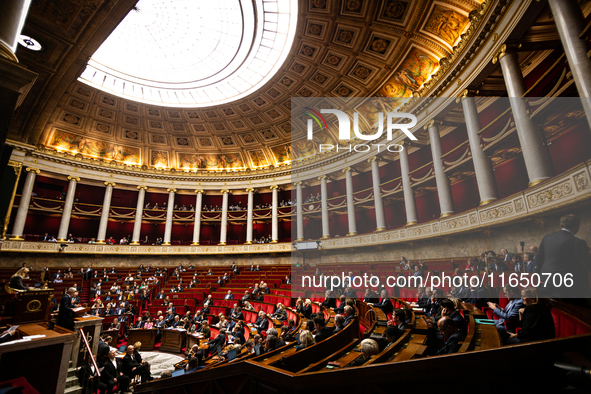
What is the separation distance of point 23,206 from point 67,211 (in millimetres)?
2355

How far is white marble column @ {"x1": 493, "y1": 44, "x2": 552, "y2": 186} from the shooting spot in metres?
7.82

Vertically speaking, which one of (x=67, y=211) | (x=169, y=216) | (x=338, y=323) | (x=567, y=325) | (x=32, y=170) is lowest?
(x=338, y=323)

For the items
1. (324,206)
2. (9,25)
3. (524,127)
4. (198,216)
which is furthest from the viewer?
(198,216)

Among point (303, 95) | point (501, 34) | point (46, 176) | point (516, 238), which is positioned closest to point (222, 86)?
point (303, 95)

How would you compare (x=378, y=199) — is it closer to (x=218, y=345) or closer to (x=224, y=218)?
(x=218, y=345)

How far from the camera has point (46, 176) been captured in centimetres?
2148

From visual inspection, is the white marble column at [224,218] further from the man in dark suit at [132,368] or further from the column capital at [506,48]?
the column capital at [506,48]

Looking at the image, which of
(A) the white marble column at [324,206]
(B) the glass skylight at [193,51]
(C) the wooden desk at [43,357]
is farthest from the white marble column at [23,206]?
(C) the wooden desk at [43,357]

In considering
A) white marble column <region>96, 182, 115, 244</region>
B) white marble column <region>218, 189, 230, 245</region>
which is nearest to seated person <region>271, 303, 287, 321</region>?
white marble column <region>218, 189, 230, 245</region>

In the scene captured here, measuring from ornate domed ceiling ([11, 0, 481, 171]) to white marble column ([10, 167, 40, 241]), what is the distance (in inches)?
94.0

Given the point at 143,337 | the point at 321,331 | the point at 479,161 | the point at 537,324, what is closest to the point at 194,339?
the point at 143,337

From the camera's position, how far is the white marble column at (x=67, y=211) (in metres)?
20.1

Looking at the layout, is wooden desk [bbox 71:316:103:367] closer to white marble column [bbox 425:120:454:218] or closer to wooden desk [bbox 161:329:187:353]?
wooden desk [bbox 161:329:187:353]

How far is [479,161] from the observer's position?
409 inches
